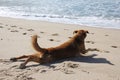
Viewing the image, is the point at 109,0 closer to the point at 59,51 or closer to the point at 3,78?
the point at 59,51

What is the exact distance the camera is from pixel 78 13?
15.6 m

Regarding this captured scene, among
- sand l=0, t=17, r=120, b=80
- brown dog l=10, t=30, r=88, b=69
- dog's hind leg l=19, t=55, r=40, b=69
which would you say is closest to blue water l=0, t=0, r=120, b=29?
sand l=0, t=17, r=120, b=80

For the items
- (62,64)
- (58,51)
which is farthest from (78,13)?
(62,64)

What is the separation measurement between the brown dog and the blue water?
5.54m

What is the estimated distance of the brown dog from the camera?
5738 mm

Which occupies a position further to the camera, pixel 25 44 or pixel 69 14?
pixel 69 14

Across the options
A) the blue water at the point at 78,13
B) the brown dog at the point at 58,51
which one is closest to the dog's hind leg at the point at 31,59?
the brown dog at the point at 58,51

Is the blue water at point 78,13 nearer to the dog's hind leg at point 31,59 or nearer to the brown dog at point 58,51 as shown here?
the brown dog at point 58,51

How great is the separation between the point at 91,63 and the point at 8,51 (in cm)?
208

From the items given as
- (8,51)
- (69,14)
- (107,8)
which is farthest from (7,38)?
(107,8)

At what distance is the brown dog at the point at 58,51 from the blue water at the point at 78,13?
218 inches

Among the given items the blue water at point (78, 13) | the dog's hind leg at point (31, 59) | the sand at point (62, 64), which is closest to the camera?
the sand at point (62, 64)

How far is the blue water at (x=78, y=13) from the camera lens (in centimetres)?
1345

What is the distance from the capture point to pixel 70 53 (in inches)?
252
